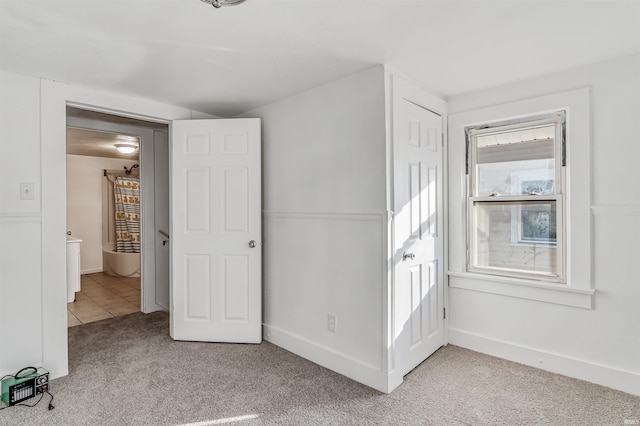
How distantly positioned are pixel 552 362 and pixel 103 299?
5052mm

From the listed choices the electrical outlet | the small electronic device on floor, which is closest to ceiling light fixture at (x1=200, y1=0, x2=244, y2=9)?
the electrical outlet

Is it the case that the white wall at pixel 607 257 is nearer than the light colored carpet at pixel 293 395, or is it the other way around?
the light colored carpet at pixel 293 395

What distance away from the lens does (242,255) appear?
307cm

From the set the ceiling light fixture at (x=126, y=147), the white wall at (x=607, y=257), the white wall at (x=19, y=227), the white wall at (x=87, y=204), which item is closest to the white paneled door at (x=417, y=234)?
the white wall at (x=607, y=257)

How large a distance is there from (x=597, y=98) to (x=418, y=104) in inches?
45.3

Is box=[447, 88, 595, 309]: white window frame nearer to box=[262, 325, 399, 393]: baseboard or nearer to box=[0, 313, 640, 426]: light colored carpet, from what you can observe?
box=[0, 313, 640, 426]: light colored carpet

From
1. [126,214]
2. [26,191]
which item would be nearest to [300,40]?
[26,191]

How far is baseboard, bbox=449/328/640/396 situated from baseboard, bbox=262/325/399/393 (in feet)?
3.24

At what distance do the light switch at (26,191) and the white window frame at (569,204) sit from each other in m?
3.22

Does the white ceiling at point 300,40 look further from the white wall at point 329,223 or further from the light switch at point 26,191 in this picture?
the light switch at point 26,191

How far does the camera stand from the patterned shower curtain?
20.2 feet

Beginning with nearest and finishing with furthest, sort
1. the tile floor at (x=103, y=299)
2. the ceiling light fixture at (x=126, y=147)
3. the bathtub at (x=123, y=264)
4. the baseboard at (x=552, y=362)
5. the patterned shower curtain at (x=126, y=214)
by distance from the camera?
the baseboard at (x=552, y=362) → the tile floor at (x=103, y=299) → the ceiling light fixture at (x=126, y=147) → the bathtub at (x=123, y=264) → the patterned shower curtain at (x=126, y=214)

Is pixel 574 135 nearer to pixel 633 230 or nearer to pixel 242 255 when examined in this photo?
pixel 633 230

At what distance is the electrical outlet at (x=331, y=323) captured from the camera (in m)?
A: 2.56
